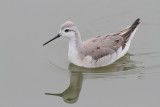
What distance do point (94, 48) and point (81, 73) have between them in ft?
2.59

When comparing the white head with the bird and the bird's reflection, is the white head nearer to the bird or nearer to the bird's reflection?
the bird

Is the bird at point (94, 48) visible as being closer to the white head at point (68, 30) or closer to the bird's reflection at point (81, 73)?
the white head at point (68, 30)

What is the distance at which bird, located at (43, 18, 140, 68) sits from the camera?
35.9ft

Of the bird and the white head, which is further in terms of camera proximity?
the bird

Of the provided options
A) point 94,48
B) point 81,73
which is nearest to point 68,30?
point 94,48

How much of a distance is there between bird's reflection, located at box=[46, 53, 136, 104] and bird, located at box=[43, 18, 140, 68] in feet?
0.48

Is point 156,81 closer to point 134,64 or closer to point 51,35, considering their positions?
point 134,64

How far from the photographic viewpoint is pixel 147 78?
11320 mm

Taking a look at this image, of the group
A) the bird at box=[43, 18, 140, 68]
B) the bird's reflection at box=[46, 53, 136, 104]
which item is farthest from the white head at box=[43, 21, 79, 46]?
the bird's reflection at box=[46, 53, 136, 104]

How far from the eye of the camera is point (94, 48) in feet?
37.7

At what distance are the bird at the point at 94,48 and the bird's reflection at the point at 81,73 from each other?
0.48 ft

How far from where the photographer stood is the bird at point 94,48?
10953 mm

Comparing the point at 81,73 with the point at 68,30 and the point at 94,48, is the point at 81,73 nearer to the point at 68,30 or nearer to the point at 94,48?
the point at 94,48

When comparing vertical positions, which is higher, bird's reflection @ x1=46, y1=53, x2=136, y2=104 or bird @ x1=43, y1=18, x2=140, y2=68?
bird @ x1=43, y1=18, x2=140, y2=68
